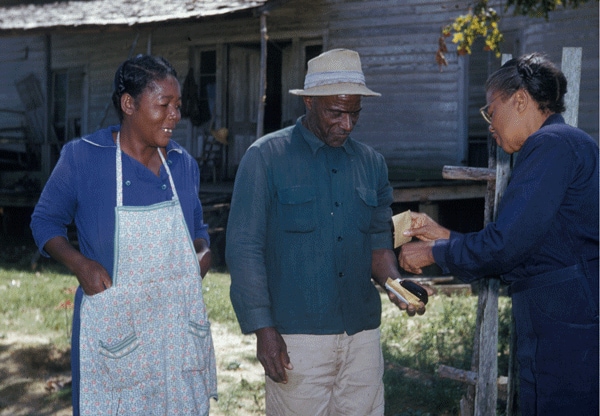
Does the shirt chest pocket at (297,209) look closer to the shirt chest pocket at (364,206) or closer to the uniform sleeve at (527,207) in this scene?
the shirt chest pocket at (364,206)

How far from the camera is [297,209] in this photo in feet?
9.86

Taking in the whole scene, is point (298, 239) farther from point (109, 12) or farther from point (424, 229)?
point (109, 12)

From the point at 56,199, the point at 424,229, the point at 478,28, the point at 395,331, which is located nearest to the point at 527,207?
the point at 424,229

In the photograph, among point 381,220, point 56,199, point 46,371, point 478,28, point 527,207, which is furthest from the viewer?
point 478,28

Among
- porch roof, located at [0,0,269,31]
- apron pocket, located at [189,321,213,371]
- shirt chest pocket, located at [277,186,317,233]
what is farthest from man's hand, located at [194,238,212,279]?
porch roof, located at [0,0,269,31]

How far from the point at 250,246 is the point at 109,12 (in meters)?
12.0

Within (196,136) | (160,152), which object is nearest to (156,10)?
(196,136)

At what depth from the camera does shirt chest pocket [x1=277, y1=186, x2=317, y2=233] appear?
9.83ft

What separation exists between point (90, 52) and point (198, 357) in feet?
46.9

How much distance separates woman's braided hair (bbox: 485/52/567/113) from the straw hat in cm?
54

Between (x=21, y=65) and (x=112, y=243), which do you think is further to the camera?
(x=21, y=65)

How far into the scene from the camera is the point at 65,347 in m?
6.46

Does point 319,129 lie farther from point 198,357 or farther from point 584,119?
point 584,119

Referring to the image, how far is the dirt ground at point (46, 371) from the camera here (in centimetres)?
524
